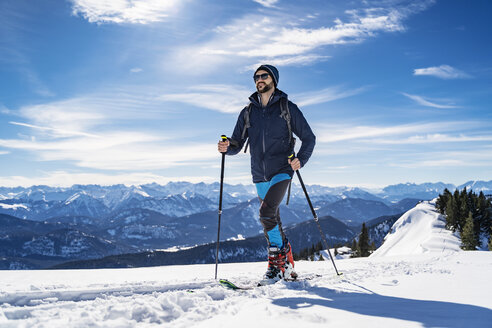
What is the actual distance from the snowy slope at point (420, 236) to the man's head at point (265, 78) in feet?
178

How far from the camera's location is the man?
6.37 meters

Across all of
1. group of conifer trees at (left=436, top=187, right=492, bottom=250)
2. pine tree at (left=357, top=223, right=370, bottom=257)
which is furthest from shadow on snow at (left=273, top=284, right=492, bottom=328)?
pine tree at (left=357, top=223, right=370, bottom=257)

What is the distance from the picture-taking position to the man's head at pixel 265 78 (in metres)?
6.73

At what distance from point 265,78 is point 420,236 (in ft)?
282

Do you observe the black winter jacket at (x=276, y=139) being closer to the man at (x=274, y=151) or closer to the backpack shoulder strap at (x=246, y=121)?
the man at (x=274, y=151)

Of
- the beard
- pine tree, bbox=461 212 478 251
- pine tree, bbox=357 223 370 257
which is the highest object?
the beard

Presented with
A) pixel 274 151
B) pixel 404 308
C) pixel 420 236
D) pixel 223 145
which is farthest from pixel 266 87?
pixel 420 236

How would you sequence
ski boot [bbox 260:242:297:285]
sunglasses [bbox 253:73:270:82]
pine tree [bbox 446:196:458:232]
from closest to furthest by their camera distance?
ski boot [bbox 260:242:297:285]
sunglasses [bbox 253:73:270:82]
pine tree [bbox 446:196:458:232]

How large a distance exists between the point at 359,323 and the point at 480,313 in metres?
1.50

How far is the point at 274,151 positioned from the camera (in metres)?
6.50

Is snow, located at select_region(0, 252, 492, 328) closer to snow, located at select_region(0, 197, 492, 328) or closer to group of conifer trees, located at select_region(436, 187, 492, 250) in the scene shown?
snow, located at select_region(0, 197, 492, 328)

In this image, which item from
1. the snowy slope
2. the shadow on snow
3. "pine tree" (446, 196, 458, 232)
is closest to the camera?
the shadow on snow

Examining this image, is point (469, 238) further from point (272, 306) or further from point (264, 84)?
point (272, 306)

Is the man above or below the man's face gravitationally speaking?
below
